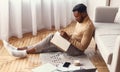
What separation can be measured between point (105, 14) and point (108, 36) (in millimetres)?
555

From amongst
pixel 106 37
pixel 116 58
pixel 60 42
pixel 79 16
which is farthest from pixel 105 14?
pixel 116 58

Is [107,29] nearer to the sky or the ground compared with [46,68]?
nearer to the sky

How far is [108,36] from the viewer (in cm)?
267

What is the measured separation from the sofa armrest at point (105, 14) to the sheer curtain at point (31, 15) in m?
0.95

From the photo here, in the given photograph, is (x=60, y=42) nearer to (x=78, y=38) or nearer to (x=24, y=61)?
(x=78, y=38)

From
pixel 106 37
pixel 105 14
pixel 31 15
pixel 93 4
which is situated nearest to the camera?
pixel 106 37

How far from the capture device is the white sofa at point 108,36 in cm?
213

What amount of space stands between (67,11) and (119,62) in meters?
2.17

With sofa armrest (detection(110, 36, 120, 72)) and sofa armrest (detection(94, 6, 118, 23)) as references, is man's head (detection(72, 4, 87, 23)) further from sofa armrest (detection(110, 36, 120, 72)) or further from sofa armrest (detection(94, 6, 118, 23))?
sofa armrest (detection(110, 36, 120, 72))

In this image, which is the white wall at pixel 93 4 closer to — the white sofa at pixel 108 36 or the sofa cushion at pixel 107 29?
the white sofa at pixel 108 36

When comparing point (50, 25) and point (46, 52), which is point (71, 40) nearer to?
point (46, 52)

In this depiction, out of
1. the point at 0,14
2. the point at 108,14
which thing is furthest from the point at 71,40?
the point at 0,14

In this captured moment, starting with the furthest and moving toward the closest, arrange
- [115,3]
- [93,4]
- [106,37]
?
[93,4] < [115,3] < [106,37]

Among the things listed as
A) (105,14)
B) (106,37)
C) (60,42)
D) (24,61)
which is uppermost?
(105,14)
